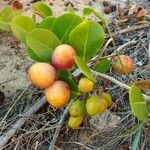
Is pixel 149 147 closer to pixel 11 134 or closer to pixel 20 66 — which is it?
pixel 11 134

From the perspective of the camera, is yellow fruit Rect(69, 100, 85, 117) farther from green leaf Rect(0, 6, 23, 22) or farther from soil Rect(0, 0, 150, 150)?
green leaf Rect(0, 6, 23, 22)

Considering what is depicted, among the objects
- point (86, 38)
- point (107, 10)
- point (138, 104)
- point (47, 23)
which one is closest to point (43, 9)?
point (47, 23)

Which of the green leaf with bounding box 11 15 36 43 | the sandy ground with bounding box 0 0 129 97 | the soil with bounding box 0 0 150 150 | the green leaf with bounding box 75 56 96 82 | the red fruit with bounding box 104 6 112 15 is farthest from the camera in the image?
the red fruit with bounding box 104 6 112 15

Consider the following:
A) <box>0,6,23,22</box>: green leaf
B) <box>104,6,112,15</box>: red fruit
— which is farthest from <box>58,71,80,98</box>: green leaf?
<box>104,6,112,15</box>: red fruit

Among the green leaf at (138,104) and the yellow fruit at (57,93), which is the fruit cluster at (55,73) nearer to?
the yellow fruit at (57,93)

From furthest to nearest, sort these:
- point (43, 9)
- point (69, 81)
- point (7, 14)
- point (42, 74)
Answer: point (7, 14), point (43, 9), point (69, 81), point (42, 74)

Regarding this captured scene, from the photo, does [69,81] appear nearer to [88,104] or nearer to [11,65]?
[88,104]
